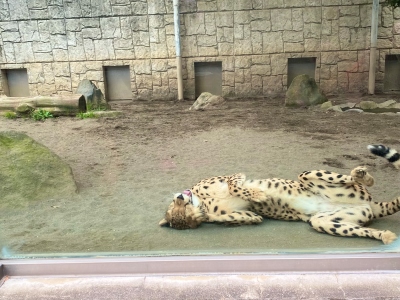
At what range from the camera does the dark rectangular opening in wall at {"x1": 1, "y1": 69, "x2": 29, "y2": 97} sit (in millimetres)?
2814

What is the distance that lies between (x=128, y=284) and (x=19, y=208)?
0.80 m

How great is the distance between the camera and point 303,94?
3785 millimetres

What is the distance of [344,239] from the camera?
1.58m

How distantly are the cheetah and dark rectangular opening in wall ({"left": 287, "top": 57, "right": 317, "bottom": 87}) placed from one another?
2225 mm

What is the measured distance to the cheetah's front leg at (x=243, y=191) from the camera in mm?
1883

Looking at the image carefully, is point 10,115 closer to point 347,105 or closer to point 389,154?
point 389,154

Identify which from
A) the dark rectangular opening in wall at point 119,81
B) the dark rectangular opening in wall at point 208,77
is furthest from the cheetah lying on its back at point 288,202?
the dark rectangular opening in wall at point 208,77

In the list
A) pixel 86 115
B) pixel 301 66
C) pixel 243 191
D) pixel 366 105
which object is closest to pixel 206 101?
pixel 86 115

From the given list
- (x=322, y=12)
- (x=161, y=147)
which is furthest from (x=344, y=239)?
(x=322, y=12)

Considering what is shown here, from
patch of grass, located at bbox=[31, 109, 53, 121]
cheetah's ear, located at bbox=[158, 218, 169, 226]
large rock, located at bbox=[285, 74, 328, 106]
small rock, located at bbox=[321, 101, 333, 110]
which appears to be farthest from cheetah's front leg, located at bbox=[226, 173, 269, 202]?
large rock, located at bbox=[285, 74, 328, 106]

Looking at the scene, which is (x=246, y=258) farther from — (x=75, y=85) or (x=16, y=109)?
(x=75, y=85)

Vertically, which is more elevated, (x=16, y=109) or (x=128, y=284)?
(x=16, y=109)

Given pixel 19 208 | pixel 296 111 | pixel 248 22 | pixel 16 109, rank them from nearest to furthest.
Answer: pixel 19 208
pixel 16 109
pixel 296 111
pixel 248 22

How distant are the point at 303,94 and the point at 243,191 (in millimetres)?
2113
